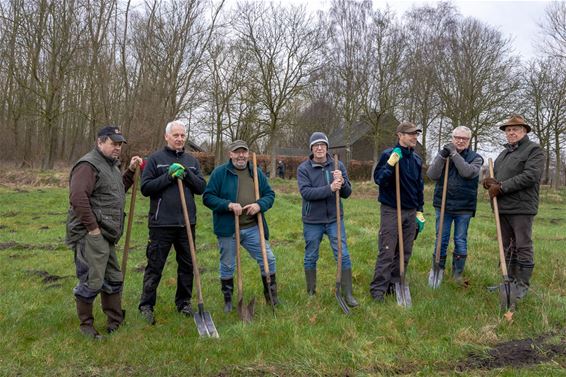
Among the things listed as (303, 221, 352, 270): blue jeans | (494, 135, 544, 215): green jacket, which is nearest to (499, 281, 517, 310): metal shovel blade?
(494, 135, 544, 215): green jacket

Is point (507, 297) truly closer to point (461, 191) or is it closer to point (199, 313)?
point (461, 191)

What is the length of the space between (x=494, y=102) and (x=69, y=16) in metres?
24.3

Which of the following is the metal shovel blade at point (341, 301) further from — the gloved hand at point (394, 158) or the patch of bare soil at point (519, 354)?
the gloved hand at point (394, 158)

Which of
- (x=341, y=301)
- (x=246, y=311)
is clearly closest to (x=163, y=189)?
(x=246, y=311)

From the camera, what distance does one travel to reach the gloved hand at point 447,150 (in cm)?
595

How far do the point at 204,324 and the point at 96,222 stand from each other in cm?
156

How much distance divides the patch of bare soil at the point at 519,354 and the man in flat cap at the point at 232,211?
2.37m

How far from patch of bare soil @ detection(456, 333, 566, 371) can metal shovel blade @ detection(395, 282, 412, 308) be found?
123 cm

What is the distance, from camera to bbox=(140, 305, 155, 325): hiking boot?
4.98 metres

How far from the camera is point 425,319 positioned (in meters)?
4.88

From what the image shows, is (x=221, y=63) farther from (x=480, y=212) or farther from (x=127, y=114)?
(x=480, y=212)

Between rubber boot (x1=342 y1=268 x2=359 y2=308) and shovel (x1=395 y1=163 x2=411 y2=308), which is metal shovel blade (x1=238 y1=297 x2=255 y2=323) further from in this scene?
shovel (x1=395 y1=163 x2=411 y2=308)

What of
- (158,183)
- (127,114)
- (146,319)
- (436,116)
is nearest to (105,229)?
(158,183)

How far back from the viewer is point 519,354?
4090 millimetres
